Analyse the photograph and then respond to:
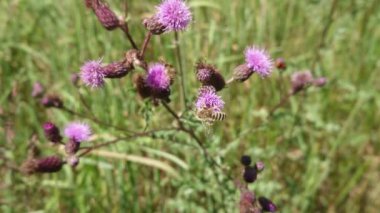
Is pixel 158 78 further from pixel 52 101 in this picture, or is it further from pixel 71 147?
pixel 52 101

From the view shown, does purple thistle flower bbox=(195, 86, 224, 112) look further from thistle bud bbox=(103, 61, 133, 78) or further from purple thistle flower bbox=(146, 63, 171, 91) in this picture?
thistle bud bbox=(103, 61, 133, 78)

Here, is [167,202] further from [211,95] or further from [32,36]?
[32,36]

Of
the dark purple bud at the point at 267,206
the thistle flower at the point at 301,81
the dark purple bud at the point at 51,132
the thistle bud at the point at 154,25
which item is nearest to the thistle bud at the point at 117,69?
the thistle bud at the point at 154,25

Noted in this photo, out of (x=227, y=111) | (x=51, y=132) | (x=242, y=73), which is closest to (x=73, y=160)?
(x=51, y=132)

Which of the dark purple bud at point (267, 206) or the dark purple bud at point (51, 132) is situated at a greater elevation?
the dark purple bud at point (51, 132)

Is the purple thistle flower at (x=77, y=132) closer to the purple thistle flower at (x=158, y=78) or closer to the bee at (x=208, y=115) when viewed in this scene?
the purple thistle flower at (x=158, y=78)
